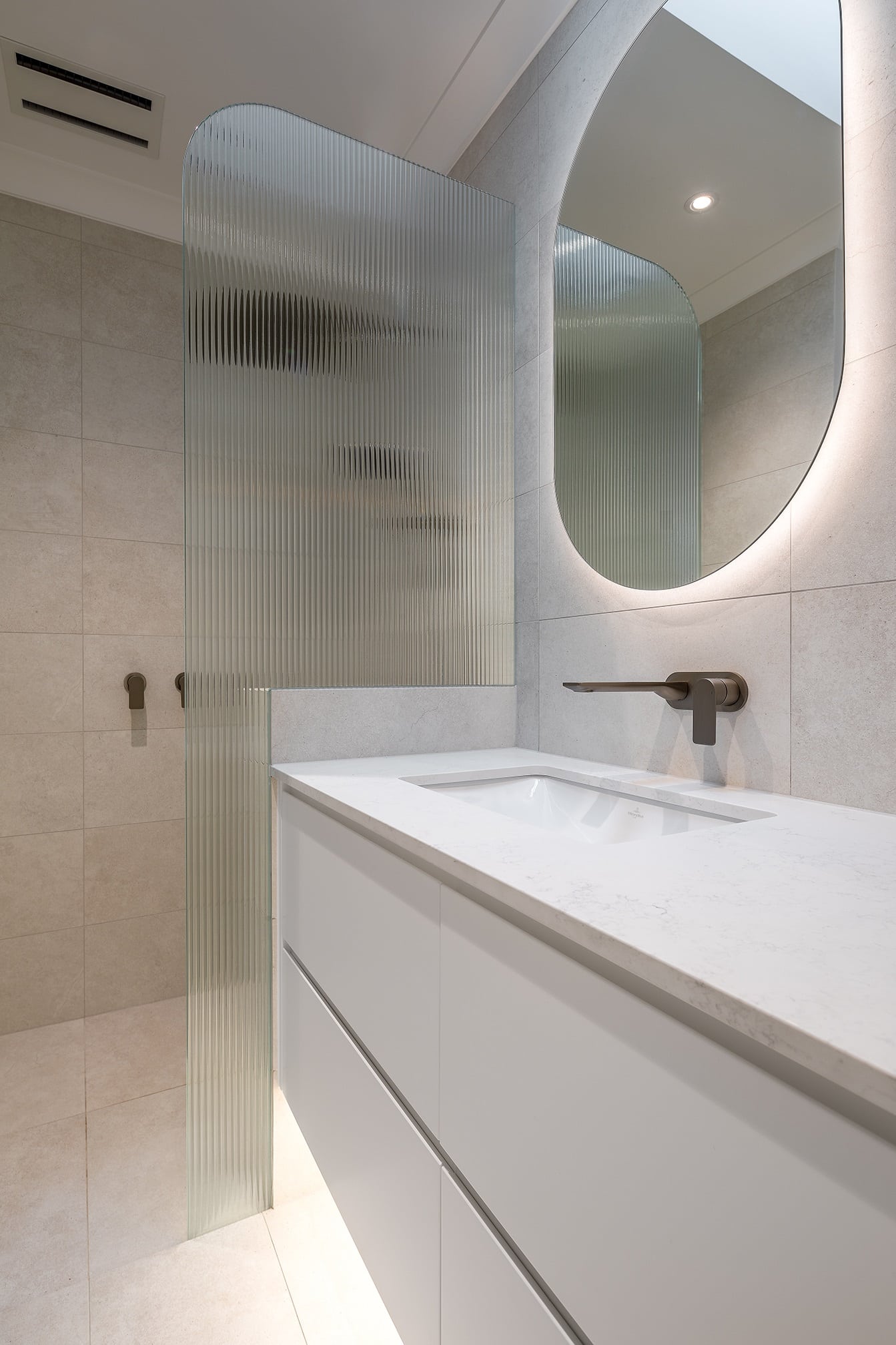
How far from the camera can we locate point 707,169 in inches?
43.1

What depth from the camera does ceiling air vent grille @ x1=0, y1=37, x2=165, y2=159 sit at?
163cm

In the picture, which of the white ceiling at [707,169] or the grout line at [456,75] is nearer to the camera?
the white ceiling at [707,169]

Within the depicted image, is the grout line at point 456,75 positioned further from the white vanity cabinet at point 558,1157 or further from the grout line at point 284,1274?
the grout line at point 284,1274

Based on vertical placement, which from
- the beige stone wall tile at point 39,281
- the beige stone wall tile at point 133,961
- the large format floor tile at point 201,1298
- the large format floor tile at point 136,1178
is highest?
the beige stone wall tile at point 39,281

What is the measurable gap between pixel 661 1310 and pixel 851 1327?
154 millimetres

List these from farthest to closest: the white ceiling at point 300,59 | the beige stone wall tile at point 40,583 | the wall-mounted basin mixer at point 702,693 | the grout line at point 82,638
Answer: the grout line at point 82,638, the beige stone wall tile at point 40,583, the white ceiling at point 300,59, the wall-mounted basin mixer at point 702,693

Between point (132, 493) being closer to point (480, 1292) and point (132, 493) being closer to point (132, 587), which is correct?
point (132, 587)

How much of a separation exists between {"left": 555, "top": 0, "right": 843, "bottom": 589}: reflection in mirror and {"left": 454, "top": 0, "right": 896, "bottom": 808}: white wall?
0.03 m

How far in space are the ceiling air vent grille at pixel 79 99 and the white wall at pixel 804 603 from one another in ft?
3.60

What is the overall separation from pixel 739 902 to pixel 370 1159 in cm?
69

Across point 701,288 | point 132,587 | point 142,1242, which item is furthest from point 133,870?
point 701,288

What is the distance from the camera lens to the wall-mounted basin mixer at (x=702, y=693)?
3.23ft

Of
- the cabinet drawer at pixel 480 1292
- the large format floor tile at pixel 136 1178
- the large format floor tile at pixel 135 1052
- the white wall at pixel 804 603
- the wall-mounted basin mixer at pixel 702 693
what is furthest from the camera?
the large format floor tile at pixel 135 1052

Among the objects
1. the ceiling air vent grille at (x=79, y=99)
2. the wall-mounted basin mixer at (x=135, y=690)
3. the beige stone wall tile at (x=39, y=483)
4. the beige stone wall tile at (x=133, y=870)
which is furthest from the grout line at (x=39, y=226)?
the beige stone wall tile at (x=133, y=870)
